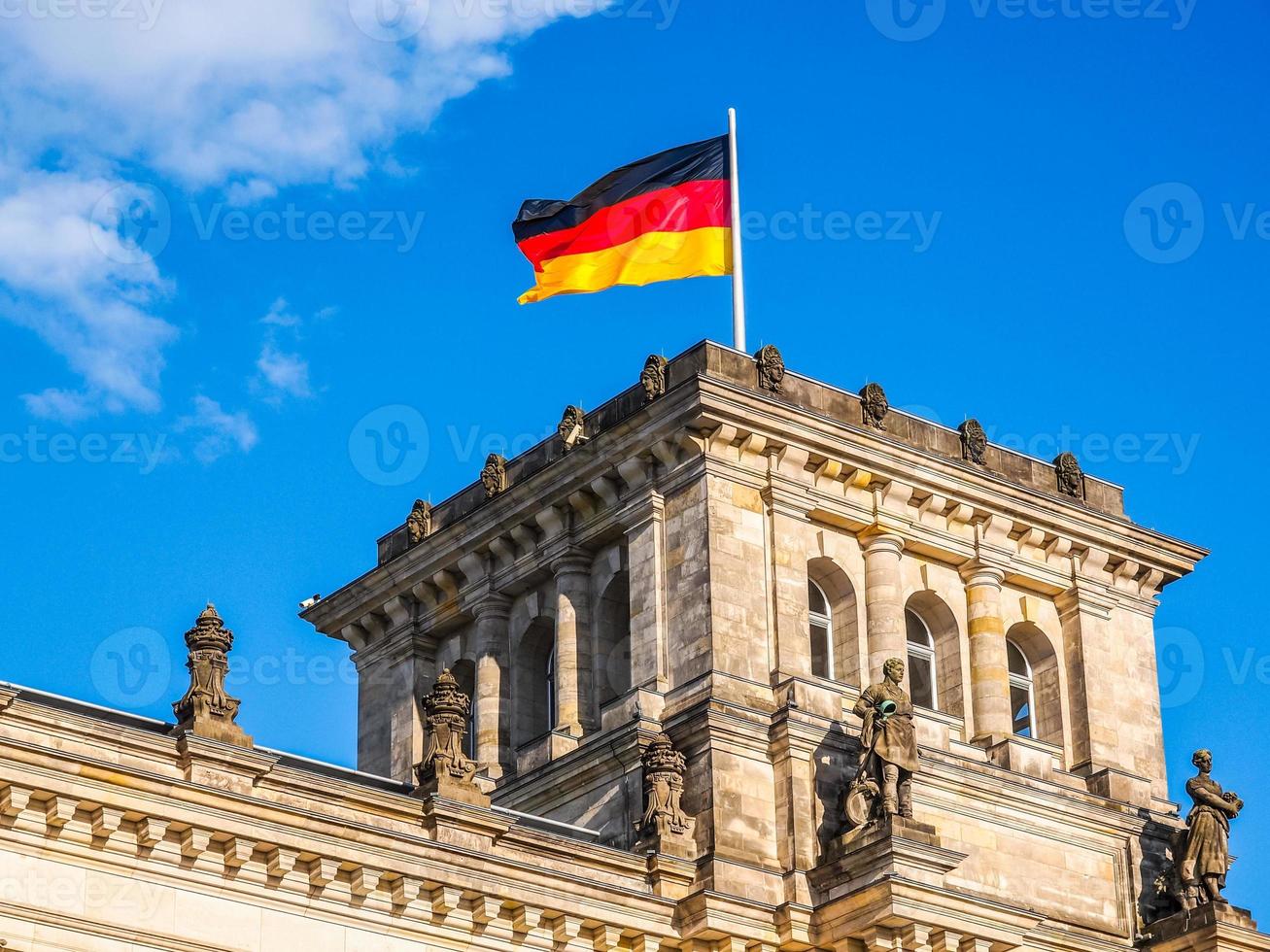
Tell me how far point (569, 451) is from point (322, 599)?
757 centimetres

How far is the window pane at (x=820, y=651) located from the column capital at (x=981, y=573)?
128 inches

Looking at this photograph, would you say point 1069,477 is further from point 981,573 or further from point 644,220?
point 644,220

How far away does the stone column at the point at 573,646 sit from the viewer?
48.9 metres

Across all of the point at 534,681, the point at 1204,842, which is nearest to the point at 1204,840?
the point at 1204,842

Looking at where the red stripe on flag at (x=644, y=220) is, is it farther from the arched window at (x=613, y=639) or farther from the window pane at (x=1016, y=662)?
the window pane at (x=1016, y=662)

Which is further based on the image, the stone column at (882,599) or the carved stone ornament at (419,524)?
the carved stone ornament at (419,524)

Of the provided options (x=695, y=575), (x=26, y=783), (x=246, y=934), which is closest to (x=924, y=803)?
(x=695, y=575)

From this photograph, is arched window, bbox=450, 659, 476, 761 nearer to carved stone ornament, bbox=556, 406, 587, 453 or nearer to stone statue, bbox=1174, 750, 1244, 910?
carved stone ornament, bbox=556, 406, 587, 453

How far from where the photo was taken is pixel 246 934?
38375 mm

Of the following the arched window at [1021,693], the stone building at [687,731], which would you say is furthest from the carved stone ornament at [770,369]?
the arched window at [1021,693]

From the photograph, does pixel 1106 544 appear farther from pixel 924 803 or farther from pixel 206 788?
pixel 206 788

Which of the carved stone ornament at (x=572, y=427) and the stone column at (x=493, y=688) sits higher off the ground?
the carved stone ornament at (x=572, y=427)

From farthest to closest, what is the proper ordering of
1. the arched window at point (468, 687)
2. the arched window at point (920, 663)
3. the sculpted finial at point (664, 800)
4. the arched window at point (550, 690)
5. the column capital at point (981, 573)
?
the arched window at point (468, 687), the arched window at point (550, 690), the column capital at point (981, 573), the arched window at point (920, 663), the sculpted finial at point (664, 800)

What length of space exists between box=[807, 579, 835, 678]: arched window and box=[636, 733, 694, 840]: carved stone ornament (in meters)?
4.56
